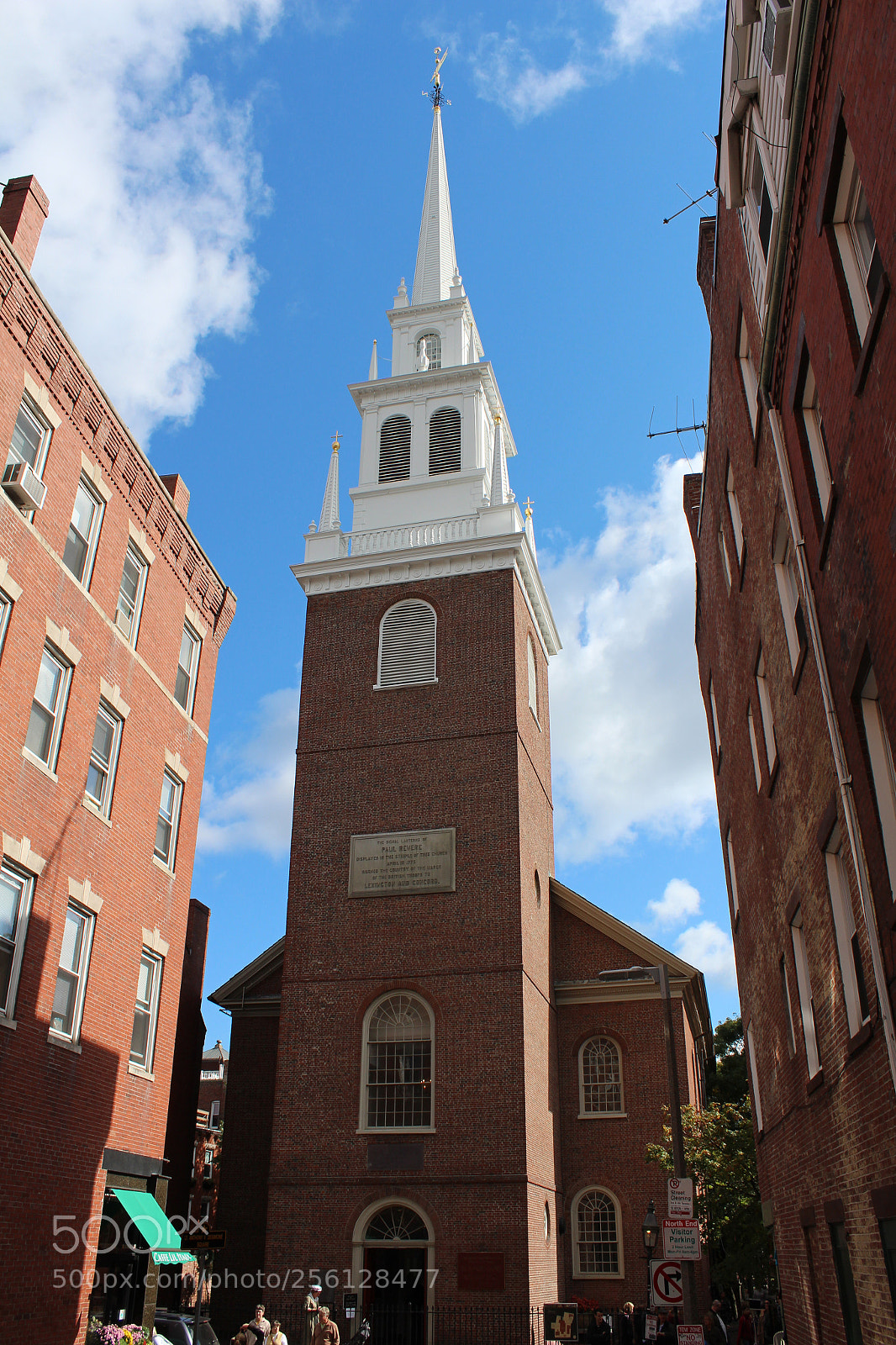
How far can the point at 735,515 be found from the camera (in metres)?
15.5

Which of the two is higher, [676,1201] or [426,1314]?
[676,1201]

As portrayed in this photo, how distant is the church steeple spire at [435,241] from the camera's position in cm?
3941

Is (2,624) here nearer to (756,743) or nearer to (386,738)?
(756,743)

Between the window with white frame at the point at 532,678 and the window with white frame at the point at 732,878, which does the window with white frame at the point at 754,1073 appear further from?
the window with white frame at the point at 532,678

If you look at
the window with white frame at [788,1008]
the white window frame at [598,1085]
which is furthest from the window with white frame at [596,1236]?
the window with white frame at [788,1008]

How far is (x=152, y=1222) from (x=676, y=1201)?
779 cm

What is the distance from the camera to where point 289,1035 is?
25781 mm

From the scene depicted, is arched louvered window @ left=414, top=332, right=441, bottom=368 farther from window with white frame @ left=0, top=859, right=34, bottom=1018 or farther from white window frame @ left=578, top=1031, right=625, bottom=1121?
window with white frame @ left=0, top=859, right=34, bottom=1018

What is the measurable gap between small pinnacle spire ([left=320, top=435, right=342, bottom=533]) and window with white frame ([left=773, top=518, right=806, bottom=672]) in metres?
21.4

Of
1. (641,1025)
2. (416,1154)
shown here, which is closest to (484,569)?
(641,1025)

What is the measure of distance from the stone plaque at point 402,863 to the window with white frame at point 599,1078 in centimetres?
691

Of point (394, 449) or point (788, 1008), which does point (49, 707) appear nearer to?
point (788, 1008)

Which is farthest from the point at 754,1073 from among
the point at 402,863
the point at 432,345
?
the point at 432,345

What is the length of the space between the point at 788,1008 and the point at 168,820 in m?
10.8
